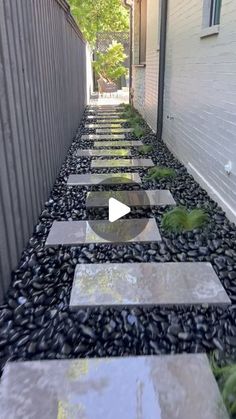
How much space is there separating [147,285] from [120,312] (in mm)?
244

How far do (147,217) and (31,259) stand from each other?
101 cm

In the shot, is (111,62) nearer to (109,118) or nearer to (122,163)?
(109,118)

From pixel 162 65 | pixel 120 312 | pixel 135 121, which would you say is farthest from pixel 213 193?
pixel 135 121

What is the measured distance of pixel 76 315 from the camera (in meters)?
1.74

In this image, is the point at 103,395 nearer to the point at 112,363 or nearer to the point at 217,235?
the point at 112,363

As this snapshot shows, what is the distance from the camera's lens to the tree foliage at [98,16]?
46.7 feet

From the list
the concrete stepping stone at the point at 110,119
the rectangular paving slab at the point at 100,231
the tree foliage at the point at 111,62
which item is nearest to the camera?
the rectangular paving slab at the point at 100,231

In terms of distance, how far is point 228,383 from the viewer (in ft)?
4.17

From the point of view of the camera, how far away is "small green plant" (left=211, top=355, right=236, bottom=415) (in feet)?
4.06

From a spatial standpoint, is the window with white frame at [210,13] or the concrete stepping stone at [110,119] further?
the concrete stepping stone at [110,119]

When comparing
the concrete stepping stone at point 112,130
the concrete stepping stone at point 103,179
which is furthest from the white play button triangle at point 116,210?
the concrete stepping stone at point 112,130

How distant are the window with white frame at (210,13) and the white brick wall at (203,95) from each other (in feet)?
0.38

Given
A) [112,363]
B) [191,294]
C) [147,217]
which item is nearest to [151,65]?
[147,217]

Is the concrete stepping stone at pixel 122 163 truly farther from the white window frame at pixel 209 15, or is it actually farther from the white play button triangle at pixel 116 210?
the white window frame at pixel 209 15
